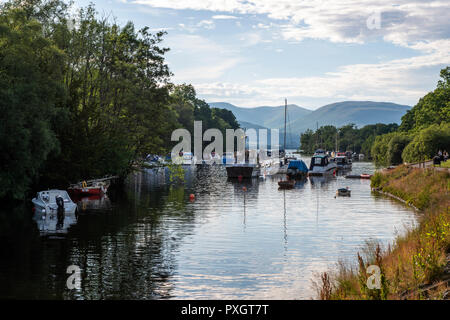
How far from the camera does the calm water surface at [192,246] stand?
2269 cm

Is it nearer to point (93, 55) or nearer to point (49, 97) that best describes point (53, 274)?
point (49, 97)

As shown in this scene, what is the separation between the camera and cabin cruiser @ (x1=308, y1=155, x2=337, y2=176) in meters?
108

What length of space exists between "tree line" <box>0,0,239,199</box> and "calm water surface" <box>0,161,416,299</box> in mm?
6283

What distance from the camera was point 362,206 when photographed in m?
54.0

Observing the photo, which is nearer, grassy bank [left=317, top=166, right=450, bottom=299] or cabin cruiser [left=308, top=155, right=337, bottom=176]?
grassy bank [left=317, top=166, right=450, bottom=299]

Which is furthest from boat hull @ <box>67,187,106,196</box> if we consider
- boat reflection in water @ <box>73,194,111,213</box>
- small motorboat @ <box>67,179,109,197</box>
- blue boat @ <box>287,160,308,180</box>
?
blue boat @ <box>287,160,308,180</box>

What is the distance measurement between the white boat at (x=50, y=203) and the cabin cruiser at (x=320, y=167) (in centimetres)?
6818

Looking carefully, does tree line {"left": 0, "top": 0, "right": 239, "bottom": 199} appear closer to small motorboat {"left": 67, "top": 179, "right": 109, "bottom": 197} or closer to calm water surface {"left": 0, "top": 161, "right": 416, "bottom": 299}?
small motorboat {"left": 67, "top": 179, "right": 109, "bottom": 197}

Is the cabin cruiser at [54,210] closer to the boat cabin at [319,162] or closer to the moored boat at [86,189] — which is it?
the moored boat at [86,189]

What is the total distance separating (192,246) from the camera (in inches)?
1272
